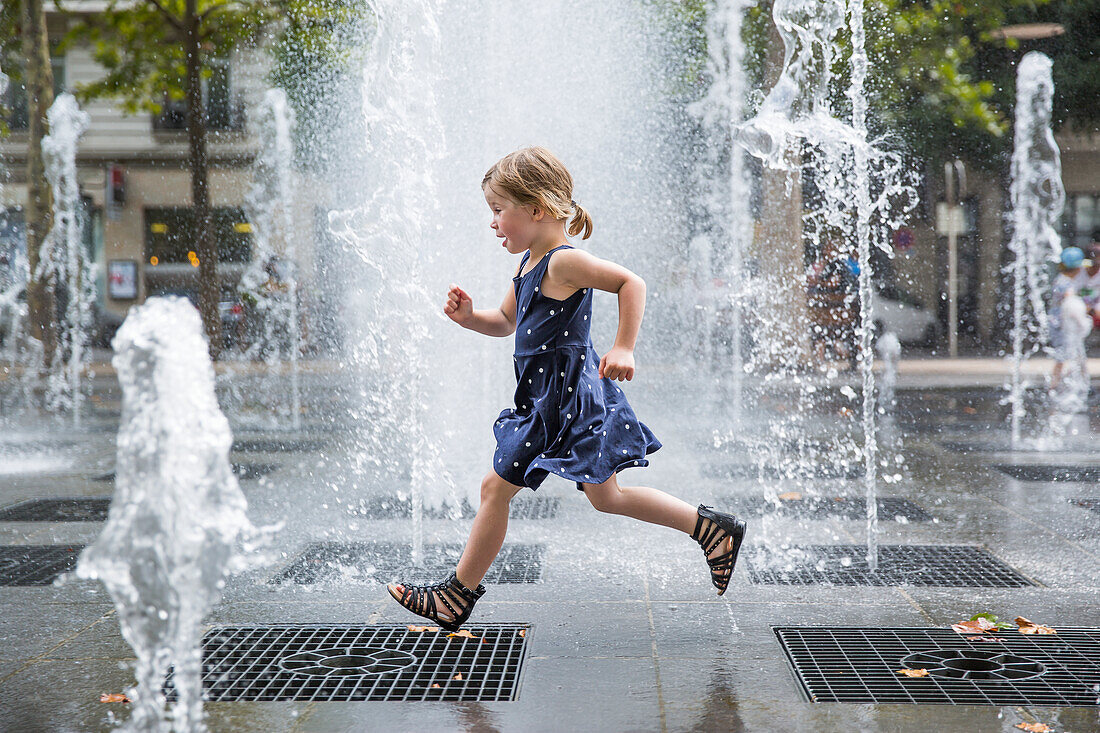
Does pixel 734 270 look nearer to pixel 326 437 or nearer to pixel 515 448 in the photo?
pixel 326 437

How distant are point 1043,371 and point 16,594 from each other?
12.8m

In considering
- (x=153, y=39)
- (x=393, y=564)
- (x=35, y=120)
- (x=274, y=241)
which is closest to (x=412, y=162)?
(x=393, y=564)

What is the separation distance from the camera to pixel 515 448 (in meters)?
3.03

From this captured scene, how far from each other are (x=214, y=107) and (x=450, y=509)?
1304cm

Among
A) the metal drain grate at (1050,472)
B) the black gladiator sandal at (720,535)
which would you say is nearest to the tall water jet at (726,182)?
the metal drain grate at (1050,472)

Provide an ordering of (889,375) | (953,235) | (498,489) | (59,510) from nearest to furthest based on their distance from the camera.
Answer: (498,489) < (59,510) < (889,375) < (953,235)

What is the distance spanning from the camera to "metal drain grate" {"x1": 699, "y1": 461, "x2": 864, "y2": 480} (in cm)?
650

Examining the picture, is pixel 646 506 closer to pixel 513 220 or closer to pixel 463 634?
pixel 463 634

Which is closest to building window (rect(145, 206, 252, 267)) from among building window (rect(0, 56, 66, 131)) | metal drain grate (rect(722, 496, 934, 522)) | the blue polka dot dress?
building window (rect(0, 56, 66, 131))

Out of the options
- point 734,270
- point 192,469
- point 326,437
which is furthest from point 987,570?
point 734,270

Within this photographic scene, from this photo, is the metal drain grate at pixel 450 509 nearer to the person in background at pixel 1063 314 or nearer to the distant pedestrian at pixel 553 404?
the distant pedestrian at pixel 553 404

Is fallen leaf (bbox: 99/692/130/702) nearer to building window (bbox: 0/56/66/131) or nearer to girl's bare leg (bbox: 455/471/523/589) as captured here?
girl's bare leg (bbox: 455/471/523/589)

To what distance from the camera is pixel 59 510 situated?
5.66m

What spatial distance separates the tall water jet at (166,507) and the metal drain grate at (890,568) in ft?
7.51
